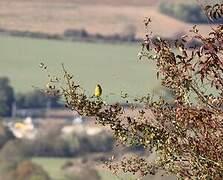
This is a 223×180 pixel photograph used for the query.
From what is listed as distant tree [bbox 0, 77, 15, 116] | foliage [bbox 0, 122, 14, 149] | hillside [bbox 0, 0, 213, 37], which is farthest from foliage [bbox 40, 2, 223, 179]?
hillside [bbox 0, 0, 213, 37]

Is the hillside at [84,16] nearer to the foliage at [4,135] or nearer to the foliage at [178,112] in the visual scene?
the foliage at [4,135]

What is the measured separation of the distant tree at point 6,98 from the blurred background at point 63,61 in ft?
0.17

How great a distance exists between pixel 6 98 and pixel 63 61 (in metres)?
4.62

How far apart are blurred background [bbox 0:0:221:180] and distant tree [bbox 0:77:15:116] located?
5 cm

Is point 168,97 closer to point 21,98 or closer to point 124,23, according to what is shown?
point 21,98

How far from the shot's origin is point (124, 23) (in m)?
61.4

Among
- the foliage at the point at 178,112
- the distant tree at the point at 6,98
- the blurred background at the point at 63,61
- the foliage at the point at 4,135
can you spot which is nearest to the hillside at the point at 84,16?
the blurred background at the point at 63,61

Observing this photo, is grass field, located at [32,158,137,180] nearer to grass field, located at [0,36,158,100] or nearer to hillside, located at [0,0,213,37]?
grass field, located at [0,36,158,100]

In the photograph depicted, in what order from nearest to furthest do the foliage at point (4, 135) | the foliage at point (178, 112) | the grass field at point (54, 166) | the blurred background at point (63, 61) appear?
the foliage at point (178, 112) → the grass field at point (54, 166) → the blurred background at point (63, 61) → the foliage at point (4, 135)

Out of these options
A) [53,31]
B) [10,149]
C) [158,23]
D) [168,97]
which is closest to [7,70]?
[53,31]

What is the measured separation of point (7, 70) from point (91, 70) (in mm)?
7368

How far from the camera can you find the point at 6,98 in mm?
48562

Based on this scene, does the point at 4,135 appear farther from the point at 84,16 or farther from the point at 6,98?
the point at 84,16

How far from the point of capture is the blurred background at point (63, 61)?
1506 inches
